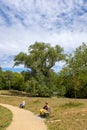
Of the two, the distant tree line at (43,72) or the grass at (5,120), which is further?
the distant tree line at (43,72)

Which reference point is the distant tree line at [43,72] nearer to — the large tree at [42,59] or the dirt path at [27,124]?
the large tree at [42,59]

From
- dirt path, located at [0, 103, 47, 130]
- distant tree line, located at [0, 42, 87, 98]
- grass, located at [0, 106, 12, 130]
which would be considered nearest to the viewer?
dirt path, located at [0, 103, 47, 130]

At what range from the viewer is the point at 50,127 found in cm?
1723

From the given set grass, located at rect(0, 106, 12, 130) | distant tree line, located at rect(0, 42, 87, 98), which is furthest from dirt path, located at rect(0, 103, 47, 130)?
distant tree line, located at rect(0, 42, 87, 98)

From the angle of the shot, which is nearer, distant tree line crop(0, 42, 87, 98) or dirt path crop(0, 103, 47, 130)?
dirt path crop(0, 103, 47, 130)

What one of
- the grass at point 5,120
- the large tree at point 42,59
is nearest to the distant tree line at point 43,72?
the large tree at point 42,59

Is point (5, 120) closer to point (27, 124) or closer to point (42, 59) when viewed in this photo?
point (27, 124)

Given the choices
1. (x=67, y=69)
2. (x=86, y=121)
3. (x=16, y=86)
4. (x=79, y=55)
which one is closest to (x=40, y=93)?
(x=67, y=69)

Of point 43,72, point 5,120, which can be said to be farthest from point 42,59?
point 5,120

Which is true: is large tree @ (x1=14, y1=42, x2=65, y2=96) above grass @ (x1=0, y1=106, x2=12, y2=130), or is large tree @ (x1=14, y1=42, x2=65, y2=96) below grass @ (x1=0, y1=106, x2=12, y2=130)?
above

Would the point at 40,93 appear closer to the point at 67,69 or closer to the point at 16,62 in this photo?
the point at 16,62

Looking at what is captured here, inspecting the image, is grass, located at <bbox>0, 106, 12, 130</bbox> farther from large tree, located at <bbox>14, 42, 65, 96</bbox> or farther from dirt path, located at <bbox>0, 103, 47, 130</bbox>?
large tree, located at <bbox>14, 42, 65, 96</bbox>

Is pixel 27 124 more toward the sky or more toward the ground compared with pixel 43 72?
more toward the ground

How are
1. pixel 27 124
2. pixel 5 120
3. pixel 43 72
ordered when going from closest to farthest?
pixel 27 124 < pixel 5 120 < pixel 43 72
